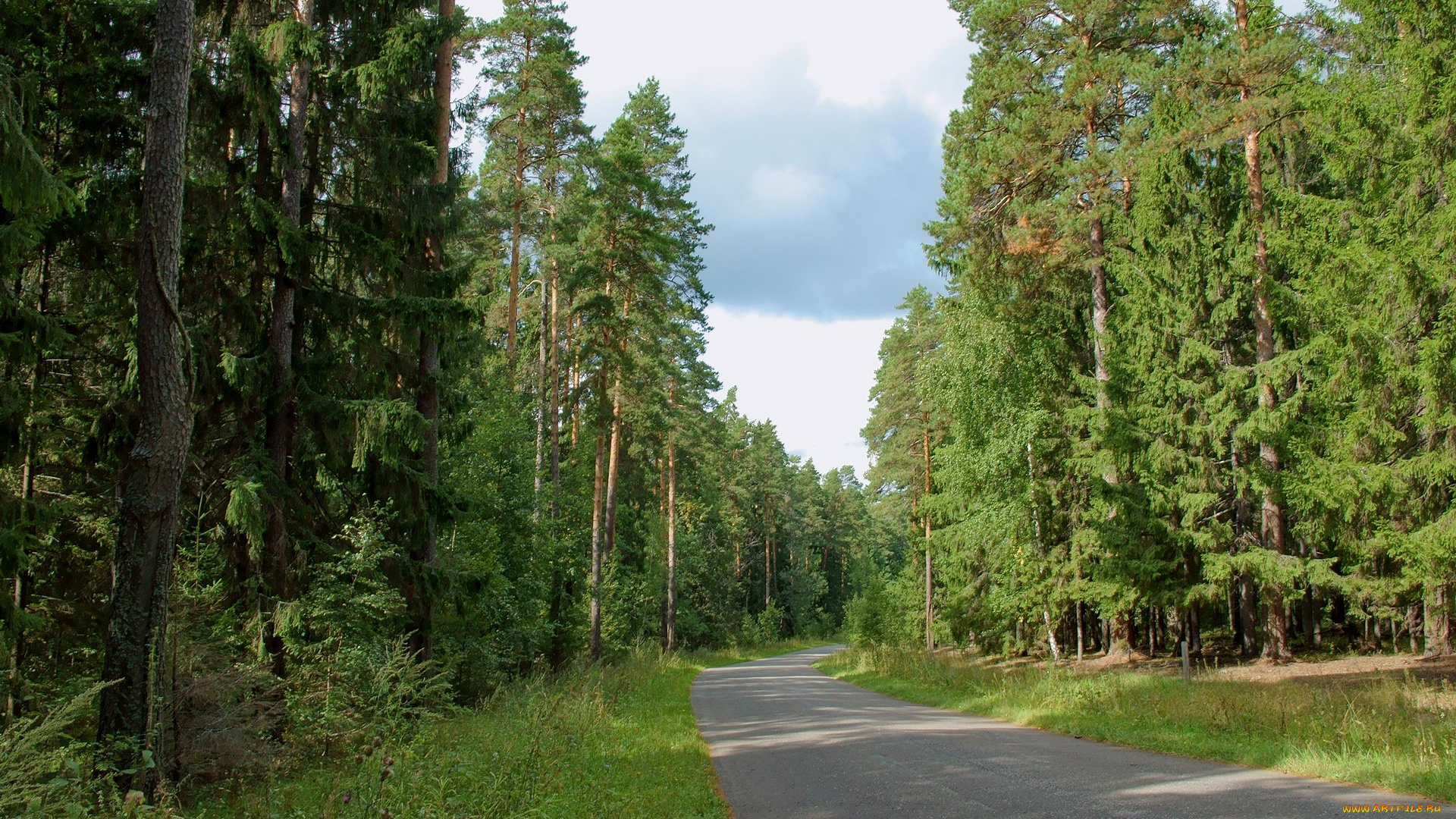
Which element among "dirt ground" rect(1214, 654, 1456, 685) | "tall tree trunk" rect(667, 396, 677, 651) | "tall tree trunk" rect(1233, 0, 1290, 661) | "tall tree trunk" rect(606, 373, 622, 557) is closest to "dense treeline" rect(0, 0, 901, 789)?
"tall tree trunk" rect(606, 373, 622, 557)

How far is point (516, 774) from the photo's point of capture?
7.30 metres

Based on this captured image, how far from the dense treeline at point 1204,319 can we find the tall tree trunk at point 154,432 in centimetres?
1675

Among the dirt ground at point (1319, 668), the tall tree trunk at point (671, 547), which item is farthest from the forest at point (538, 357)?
the tall tree trunk at point (671, 547)

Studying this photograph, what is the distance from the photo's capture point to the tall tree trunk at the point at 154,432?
6.24 m

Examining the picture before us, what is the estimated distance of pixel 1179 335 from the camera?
18766mm

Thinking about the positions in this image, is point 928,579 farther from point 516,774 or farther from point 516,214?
point 516,774

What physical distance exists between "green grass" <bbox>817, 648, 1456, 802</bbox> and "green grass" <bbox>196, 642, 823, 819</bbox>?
5.66m

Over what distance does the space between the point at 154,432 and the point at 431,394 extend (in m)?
6.22

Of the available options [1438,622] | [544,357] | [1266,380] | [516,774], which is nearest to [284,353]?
[516,774]

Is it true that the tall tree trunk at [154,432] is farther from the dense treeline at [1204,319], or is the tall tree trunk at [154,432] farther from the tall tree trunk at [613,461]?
the tall tree trunk at [613,461]

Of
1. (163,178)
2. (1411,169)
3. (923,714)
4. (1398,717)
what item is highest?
(1411,169)

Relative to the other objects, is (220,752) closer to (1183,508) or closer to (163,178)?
(163,178)

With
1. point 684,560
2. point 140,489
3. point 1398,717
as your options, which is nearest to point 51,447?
point 140,489

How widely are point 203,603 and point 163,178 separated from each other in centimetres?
495
